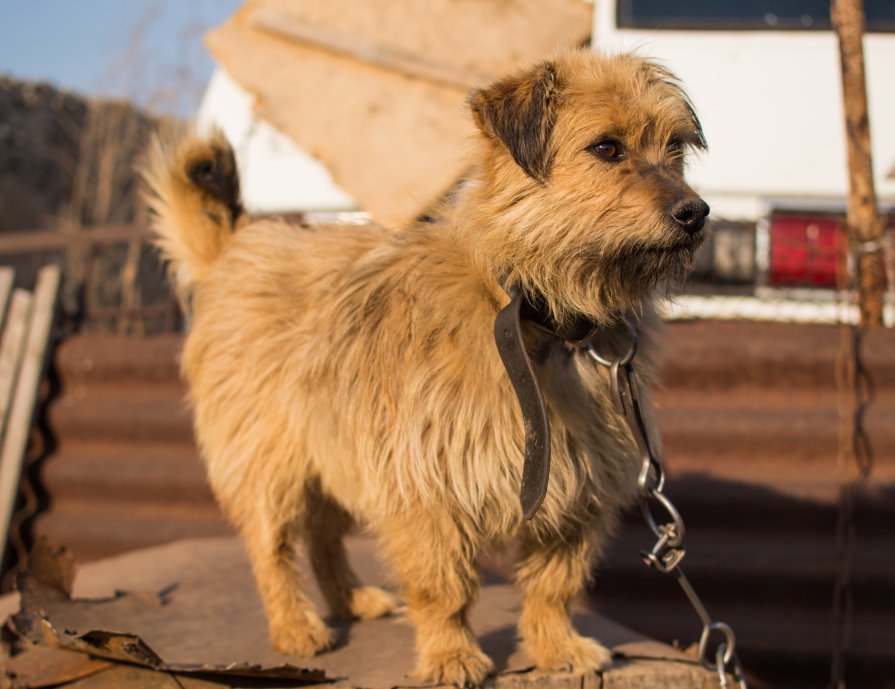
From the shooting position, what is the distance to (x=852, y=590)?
147 inches

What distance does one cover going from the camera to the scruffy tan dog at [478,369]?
2277 mm

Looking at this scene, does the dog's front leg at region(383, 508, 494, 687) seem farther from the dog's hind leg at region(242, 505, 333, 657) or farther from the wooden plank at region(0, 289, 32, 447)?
the wooden plank at region(0, 289, 32, 447)

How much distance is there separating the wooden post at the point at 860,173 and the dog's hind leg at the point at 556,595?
2.08 meters

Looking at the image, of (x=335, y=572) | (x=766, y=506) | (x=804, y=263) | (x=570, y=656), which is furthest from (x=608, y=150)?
(x=804, y=263)

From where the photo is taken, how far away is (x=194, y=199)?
134 inches

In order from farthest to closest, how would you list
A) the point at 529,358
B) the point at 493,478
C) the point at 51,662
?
the point at 51,662 → the point at 493,478 → the point at 529,358

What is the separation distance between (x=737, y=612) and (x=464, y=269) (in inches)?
86.1

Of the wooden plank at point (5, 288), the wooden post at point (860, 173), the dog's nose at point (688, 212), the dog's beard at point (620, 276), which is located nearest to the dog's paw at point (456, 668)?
the dog's beard at point (620, 276)

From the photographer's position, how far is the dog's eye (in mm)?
2293

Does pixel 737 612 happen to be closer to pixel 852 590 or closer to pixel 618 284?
pixel 852 590

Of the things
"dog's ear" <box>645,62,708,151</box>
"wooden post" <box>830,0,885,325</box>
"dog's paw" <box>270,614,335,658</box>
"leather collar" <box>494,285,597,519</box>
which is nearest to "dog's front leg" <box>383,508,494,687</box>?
"leather collar" <box>494,285,597,519</box>

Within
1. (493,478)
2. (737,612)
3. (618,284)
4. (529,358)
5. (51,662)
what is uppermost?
(618,284)

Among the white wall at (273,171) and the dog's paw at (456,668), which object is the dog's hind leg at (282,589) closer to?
the dog's paw at (456,668)

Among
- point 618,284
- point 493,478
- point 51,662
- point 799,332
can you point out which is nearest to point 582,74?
point 618,284
